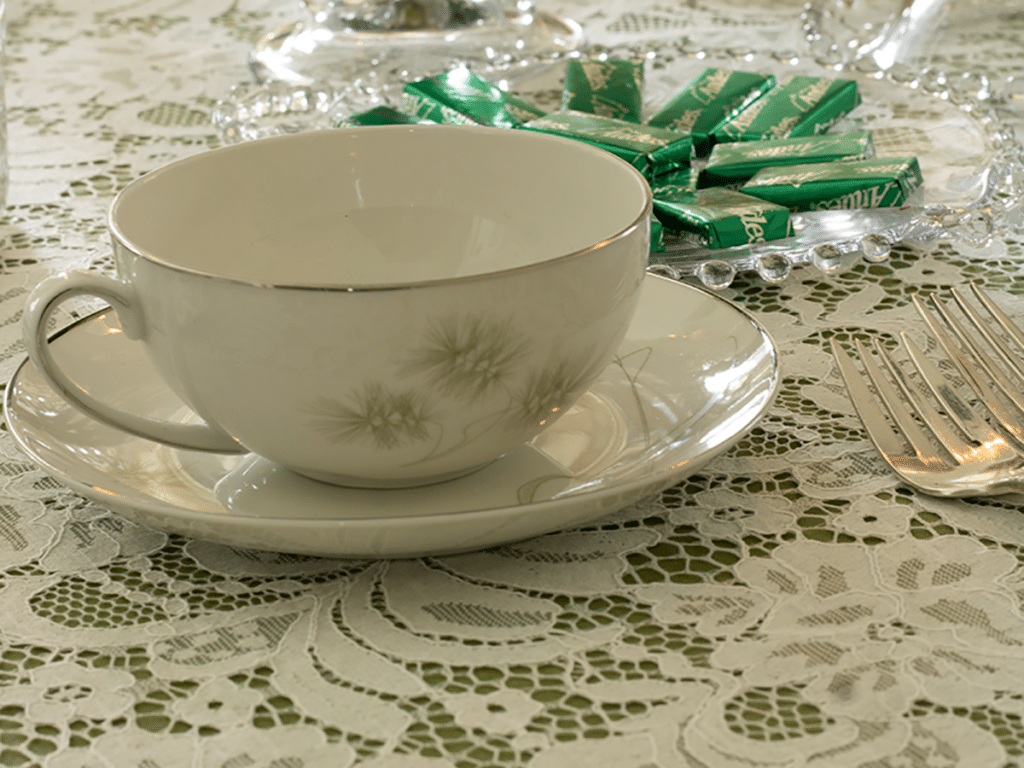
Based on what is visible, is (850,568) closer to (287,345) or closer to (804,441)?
(804,441)

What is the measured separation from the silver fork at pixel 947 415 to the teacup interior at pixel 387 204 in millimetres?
131

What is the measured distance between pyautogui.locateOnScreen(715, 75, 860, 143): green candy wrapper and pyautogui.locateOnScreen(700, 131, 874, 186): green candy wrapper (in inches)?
1.7

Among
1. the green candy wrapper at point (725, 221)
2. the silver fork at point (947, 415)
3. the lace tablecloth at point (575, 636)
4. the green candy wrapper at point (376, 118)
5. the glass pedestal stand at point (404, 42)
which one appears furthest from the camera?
the glass pedestal stand at point (404, 42)

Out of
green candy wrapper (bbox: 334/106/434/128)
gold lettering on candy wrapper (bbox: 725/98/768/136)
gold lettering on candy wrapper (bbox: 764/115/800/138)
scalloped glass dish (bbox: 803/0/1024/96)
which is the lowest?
scalloped glass dish (bbox: 803/0/1024/96)

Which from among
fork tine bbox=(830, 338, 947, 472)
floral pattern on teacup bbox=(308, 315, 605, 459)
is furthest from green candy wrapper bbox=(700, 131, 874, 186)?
floral pattern on teacup bbox=(308, 315, 605, 459)

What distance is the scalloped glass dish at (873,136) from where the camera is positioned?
0.58m

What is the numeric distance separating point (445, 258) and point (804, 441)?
17 centimetres

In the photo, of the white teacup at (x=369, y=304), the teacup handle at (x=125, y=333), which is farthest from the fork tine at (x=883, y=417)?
the teacup handle at (x=125, y=333)

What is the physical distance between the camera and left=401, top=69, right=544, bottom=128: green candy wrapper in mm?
703

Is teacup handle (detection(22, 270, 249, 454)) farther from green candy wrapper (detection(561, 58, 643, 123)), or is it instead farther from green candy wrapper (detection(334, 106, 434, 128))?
green candy wrapper (detection(561, 58, 643, 123))

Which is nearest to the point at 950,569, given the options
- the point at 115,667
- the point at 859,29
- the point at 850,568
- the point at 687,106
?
the point at 850,568

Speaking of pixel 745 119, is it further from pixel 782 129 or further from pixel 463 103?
pixel 463 103

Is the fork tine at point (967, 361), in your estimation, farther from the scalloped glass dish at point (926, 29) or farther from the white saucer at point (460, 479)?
the scalloped glass dish at point (926, 29)

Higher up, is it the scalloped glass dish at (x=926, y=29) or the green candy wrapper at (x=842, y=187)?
the green candy wrapper at (x=842, y=187)
